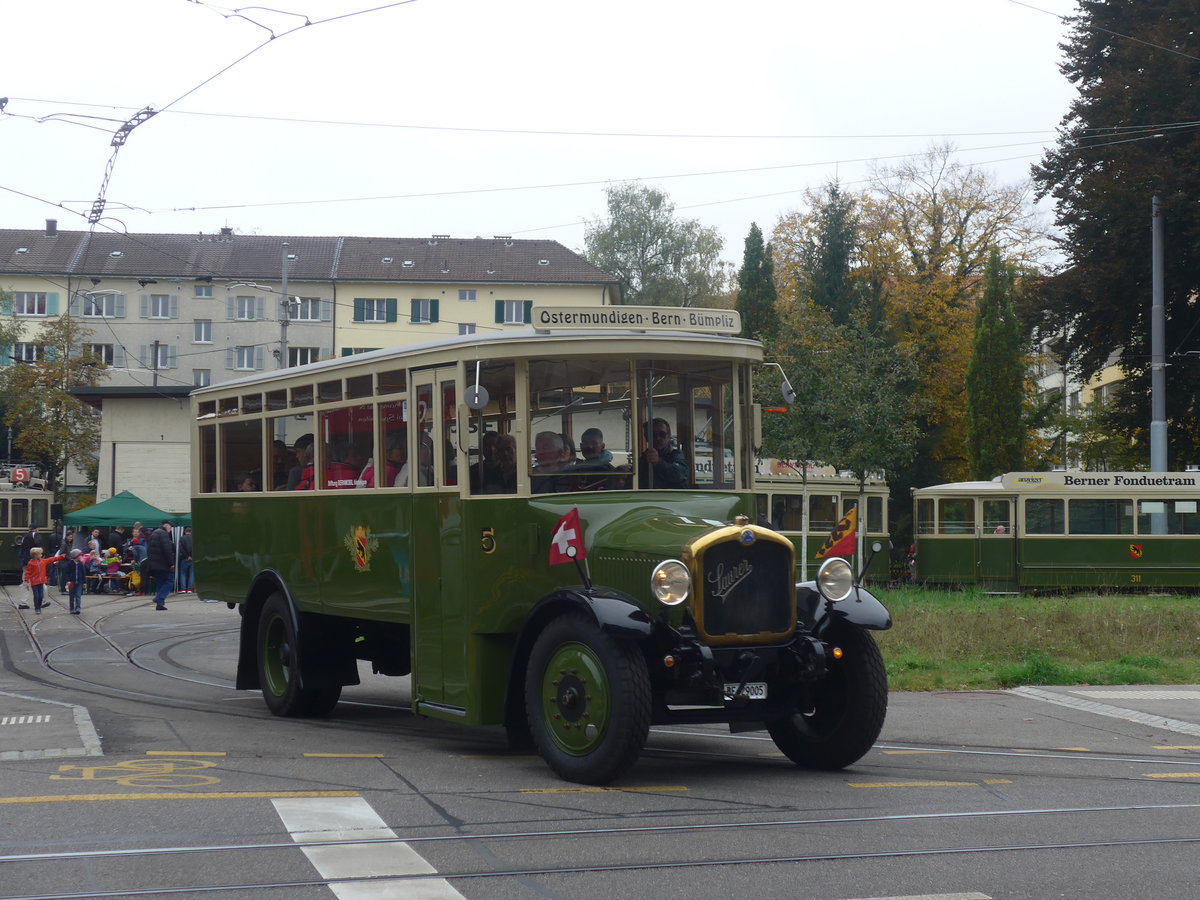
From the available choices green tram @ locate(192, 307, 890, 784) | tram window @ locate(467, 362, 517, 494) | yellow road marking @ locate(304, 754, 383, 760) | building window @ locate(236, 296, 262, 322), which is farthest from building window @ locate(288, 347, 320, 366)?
tram window @ locate(467, 362, 517, 494)

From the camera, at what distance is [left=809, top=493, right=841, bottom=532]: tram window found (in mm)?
35938

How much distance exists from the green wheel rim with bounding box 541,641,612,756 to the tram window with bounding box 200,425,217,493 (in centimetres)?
581

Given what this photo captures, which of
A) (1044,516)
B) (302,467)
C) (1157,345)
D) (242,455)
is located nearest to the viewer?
(302,467)

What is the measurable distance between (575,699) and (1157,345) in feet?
90.1

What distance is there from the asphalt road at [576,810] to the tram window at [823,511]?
907 inches

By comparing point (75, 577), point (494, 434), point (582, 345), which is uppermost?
point (582, 345)

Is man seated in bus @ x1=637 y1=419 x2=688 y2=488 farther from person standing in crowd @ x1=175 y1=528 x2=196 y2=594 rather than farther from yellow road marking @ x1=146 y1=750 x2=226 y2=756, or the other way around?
person standing in crowd @ x1=175 y1=528 x2=196 y2=594

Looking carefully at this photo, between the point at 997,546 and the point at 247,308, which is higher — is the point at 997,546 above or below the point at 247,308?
below

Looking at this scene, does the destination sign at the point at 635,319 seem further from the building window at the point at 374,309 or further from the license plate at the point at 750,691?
the building window at the point at 374,309

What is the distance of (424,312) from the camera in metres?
75.8

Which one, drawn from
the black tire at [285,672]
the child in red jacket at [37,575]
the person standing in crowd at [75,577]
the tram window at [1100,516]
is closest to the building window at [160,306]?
the person standing in crowd at [75,577]

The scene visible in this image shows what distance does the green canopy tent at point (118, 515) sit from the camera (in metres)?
36.3

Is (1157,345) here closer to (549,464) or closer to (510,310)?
(549,464)

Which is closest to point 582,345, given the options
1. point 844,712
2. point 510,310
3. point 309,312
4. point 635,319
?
point 635,319
